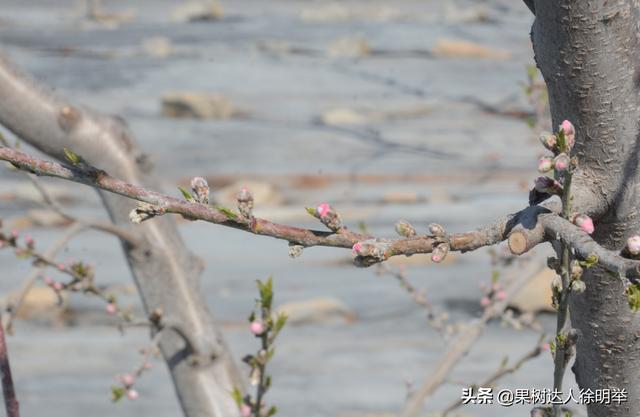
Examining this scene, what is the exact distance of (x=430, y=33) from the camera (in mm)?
6902

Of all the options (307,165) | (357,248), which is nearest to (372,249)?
(357,248)

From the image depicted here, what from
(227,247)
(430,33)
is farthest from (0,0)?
(227,247)

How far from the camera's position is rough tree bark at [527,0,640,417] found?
2.68 feet

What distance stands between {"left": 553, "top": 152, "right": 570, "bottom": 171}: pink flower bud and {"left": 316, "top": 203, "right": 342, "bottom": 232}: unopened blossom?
0.18 meters

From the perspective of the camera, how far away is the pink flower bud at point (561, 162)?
0.72m

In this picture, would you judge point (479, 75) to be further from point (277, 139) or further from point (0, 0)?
point (0, 0)

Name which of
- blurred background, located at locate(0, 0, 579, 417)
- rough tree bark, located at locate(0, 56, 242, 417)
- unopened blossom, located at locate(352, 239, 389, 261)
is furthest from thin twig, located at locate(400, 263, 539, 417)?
unopened blossom, located at locate(352, 239, 389, 261)

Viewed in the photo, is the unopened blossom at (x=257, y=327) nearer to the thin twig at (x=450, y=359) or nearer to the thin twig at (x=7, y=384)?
the thin twig at (x=7, y=384)

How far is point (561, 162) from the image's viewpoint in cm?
72

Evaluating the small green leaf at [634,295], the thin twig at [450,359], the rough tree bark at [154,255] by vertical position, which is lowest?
the small green leaf at [634,295]

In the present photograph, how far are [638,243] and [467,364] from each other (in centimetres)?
235

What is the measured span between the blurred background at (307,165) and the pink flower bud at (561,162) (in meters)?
1.08

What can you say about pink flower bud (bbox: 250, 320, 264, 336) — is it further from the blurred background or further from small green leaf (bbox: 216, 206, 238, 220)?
the blurred background

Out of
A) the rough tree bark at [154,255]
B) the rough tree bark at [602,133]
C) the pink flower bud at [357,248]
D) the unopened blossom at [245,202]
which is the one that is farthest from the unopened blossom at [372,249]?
the rough tree bark at [154,255]
